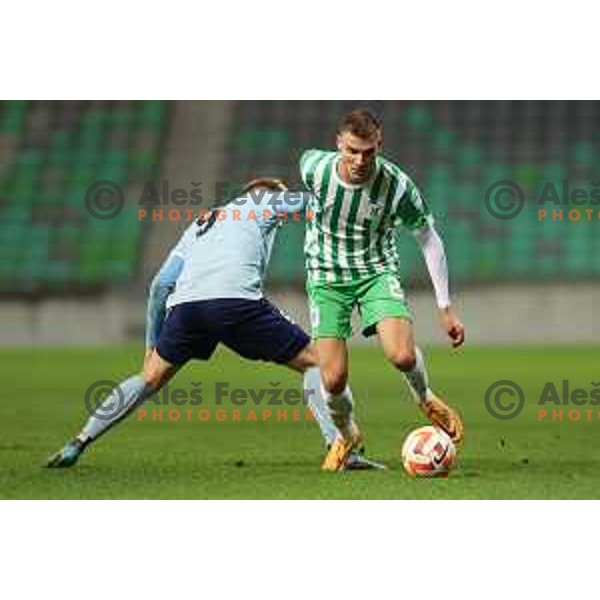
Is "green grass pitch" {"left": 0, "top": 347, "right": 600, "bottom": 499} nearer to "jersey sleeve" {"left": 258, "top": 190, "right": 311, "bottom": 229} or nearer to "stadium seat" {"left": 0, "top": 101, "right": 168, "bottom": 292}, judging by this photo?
"jersey sleeve" {"left": 258, "top": 190, "right": 311, "bottom": 229}

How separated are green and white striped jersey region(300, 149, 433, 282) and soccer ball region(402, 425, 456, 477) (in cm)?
73

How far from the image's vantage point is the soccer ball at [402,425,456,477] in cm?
740

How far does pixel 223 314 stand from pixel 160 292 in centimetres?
31

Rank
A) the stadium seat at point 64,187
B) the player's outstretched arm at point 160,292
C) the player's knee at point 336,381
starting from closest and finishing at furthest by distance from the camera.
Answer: the player's knee at point 336,381, the player's outstretched arm at point 160,292, the stadium seat at point 64,187

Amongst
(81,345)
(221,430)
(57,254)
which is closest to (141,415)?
(221,430)

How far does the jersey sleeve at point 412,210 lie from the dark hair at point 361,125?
383mm

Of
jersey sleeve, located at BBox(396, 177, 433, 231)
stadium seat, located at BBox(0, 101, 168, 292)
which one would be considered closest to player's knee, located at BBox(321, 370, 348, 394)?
jersey sleeve, located at BBox(396, 177, 433, 231)

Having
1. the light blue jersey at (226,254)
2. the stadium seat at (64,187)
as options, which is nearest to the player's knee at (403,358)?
the light blue jersey at (226,254)

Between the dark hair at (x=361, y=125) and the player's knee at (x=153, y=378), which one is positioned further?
the player's knee at (x=153, y=378)

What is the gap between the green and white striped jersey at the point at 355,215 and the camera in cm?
762

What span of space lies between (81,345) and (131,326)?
1.77 ft

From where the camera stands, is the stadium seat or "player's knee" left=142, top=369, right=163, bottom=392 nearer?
"player's knee" left=142, top=369, right=163, bottom=392

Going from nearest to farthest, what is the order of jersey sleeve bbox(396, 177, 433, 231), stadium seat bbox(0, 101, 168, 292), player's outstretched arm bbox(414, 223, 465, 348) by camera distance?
player's outstretched arm bbox(414, 223, 465, 348), jersey sleeve bbox(396, 177, 433, 231), stadium seat bbox(0, 101, 168, 292)

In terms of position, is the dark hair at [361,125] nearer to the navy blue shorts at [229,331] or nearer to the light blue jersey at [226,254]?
the light blue jersey at [226,254]
